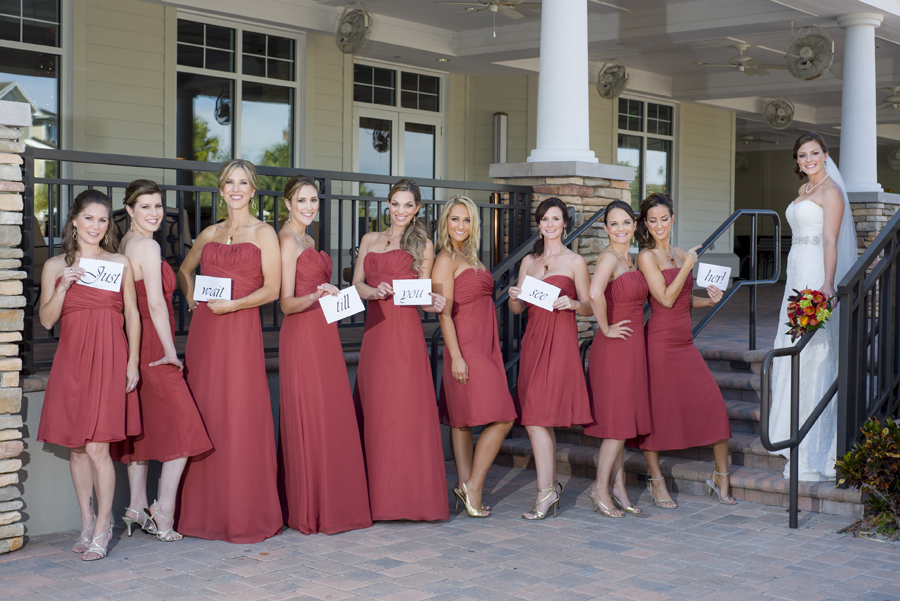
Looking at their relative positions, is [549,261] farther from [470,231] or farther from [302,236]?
[302,236]

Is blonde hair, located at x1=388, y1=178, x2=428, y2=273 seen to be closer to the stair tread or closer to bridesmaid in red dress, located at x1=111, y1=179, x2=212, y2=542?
bridesmaid in red dress, located at x1=111, y1=179, x2=212, y2=542

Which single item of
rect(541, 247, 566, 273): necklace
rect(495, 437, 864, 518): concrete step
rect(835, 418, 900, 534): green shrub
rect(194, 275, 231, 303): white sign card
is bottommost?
rect(495, 437, 864, 518): concrete step

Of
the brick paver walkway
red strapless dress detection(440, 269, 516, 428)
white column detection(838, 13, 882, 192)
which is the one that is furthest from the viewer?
white column detection(838, 13, 882, 192)

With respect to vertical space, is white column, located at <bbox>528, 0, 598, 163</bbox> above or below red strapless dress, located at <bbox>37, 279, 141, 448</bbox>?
above

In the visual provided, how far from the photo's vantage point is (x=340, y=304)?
4359 mm

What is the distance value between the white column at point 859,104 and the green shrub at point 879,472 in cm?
635

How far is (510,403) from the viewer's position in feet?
16.0

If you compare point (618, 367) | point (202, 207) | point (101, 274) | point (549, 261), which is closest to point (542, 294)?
point (549, 261)

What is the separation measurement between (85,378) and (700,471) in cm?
329

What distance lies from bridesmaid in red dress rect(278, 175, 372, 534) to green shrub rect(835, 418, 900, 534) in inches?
94.7

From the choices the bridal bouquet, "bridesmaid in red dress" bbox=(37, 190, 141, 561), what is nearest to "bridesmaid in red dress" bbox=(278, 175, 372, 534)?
"bridesmaid in red dress" bbox=(37, 190, 141, 561)

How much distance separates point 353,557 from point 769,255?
1769 centimetres

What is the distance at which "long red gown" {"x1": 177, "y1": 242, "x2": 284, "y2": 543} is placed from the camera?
439 cm

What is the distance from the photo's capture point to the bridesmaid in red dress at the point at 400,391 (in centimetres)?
468
